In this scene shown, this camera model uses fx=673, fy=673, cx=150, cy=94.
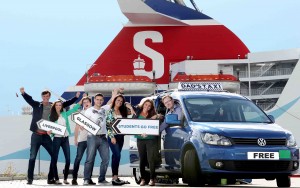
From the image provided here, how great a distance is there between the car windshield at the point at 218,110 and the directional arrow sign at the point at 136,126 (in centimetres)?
81

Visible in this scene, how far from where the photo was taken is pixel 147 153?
43.4 ft

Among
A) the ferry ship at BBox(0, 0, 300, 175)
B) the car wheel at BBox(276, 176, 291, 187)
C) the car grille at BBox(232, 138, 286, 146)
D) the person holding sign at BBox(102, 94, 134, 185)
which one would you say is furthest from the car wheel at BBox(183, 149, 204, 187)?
the ferry ship at BBox(0, 0, 300, 175)

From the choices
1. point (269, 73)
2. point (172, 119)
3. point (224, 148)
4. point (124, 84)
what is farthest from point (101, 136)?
point (269, 73)

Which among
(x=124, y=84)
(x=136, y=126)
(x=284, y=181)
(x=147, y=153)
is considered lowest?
(x=284, y=181)

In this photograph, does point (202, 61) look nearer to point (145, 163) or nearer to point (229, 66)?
point (229, 66)

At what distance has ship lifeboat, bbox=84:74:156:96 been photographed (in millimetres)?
45188

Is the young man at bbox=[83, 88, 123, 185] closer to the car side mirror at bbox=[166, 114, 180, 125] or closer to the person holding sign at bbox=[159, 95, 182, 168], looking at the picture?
the person holding sign at bbox=[159, 95, 182, 168]

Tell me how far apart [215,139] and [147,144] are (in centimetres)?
214

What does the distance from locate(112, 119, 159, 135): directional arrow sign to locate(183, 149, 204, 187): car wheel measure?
1.45 meters

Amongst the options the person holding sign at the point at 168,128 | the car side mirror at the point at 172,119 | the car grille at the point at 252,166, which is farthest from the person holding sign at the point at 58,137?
the car grille at the point at 252,166

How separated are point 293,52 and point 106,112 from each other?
36478 millimetres

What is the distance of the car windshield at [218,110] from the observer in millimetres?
12773

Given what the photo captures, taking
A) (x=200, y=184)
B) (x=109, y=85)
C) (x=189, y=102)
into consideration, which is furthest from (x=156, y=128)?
(x=109, y=85)

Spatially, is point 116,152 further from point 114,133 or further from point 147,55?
point 147,55
